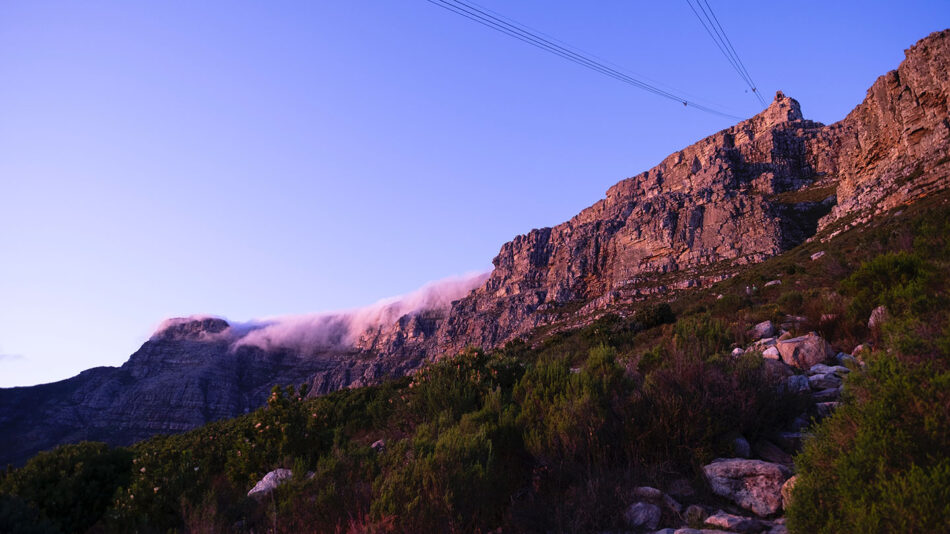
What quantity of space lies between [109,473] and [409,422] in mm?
5548

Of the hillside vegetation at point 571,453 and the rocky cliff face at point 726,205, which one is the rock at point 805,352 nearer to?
the hillside vegetation at point 571,453

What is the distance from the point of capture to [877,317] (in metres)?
8.09

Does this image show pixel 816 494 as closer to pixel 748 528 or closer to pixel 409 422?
pixel 748 528

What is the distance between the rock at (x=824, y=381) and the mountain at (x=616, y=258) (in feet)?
124

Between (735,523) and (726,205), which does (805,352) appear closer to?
(735,523)

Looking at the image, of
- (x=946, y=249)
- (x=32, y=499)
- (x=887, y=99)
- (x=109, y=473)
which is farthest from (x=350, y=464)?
(x=887, y=99)

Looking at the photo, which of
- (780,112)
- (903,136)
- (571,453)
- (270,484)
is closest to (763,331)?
(571,453)

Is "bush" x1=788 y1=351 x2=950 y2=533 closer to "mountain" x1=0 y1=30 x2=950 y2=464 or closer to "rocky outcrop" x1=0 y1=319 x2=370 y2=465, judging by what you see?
"mountain" x1=0 y1=30 x2=950 y2=464

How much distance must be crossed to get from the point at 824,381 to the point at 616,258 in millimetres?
92875

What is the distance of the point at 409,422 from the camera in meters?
8.52

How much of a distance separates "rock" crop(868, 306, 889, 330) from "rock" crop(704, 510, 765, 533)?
19.6 ft

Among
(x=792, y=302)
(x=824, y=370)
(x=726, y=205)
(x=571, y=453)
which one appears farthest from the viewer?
(x=726, y=205)

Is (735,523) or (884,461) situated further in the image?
(735,523)

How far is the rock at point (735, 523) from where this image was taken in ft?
12.9
